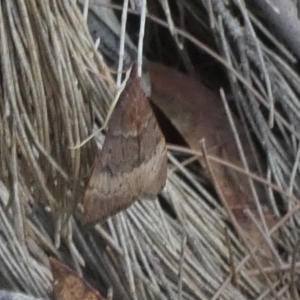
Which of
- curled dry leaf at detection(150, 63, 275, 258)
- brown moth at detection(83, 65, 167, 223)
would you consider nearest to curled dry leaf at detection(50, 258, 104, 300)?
brown moth at detection(83, 65, 167, 223)

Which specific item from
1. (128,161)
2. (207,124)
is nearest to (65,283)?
(128,161)

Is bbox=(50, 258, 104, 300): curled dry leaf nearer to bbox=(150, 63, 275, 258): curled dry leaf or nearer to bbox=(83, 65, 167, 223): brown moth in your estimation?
bbox=(83, 65, 167, 223): brown moth

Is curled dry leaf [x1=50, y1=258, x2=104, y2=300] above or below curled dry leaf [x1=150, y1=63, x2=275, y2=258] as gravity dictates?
below

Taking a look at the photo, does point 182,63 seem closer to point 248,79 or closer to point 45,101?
point 248,79

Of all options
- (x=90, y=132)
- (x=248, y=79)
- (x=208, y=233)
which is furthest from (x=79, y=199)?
(x=248, y=79)

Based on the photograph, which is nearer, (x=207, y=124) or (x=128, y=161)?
(x=128, y=161)

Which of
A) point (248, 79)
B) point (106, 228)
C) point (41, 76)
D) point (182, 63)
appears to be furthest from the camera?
point (182, 63)

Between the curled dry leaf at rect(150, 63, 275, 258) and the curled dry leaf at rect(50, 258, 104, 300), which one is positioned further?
the curled dry leaf at rect(150, 63, 275, 258)

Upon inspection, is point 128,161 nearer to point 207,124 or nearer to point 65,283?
point 65,283
